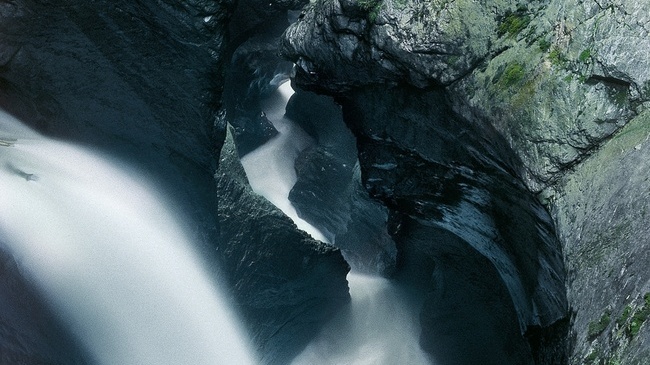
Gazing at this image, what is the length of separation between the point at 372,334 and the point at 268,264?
4374mm

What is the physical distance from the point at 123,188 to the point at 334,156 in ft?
25.4

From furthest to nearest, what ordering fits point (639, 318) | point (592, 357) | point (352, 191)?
1. point (352, 191)
2. point (592, 357)
3. point (639, 318)

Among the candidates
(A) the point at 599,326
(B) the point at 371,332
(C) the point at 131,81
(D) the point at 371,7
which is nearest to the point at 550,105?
(A) the point at 599,326

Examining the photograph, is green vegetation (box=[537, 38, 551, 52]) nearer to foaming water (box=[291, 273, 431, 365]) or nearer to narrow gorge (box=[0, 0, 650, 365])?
narrow gorge (box=[0, 0, 650, 365])

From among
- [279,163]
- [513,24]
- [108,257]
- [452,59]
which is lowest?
[108,257]

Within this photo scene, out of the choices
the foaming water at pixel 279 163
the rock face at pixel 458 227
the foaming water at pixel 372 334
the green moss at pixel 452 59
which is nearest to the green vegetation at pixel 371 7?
the rock face at pixel 458 227

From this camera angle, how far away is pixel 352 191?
17.2m

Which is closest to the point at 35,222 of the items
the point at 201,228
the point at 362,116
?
the point at 201,228

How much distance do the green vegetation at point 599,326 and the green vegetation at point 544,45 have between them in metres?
3.80

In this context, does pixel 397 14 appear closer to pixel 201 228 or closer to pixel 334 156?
pixel 201 228

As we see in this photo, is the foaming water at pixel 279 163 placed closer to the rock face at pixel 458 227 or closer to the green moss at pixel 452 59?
the rock face at pixel 458 227

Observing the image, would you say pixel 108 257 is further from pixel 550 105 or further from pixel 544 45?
pixel 544 45

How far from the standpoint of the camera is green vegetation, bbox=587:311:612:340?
219 inches

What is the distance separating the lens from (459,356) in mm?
14688
